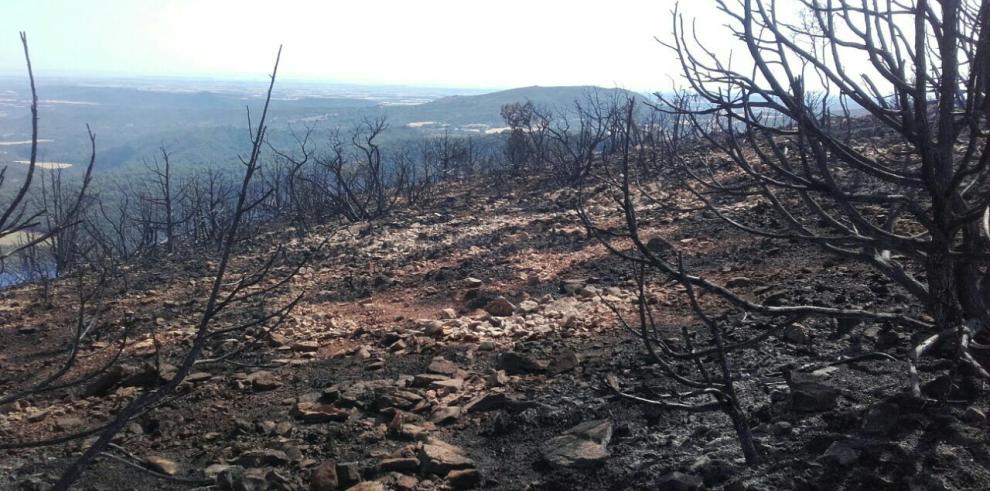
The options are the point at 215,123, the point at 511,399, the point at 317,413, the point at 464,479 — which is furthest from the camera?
the point at 215,123

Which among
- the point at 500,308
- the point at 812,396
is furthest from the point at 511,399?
the point at 500,308

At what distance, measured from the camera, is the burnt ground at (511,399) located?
111 inches

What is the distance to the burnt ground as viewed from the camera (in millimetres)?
2816

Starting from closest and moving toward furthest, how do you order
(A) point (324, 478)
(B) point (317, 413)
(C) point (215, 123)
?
(A) point (324, 478), (B) point (317, 413), (C) point (215, 123)

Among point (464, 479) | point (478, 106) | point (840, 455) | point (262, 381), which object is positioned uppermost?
point (478, 106)

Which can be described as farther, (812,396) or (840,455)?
(812,396)

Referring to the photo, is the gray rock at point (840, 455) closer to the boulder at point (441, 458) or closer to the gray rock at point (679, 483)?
the gray rock at point (679, 483)

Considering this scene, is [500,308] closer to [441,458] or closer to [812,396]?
[441,458]

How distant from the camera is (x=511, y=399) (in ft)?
13.4

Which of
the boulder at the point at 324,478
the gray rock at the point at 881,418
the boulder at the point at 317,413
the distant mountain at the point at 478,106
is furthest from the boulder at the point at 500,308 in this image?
the distant mountain at the point at 478,106

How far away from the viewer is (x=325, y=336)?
6.52 metres

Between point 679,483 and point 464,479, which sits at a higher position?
point 679,483

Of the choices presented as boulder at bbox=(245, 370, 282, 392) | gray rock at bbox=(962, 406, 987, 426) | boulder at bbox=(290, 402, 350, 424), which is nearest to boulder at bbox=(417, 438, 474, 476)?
boulder at bbox=(290, 402, 350, 424)

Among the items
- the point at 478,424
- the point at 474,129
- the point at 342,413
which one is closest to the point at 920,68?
the point at 478,424
